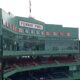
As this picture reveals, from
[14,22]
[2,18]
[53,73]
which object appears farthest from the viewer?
[53,73]

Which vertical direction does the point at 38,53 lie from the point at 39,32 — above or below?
below

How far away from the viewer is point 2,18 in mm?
62688

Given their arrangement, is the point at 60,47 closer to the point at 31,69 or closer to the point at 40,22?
the point at 40,22

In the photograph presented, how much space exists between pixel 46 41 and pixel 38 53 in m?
11.6

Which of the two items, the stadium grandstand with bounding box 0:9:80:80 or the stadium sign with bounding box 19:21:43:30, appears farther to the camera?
the stadium sign with bounding box 19:21:43:30

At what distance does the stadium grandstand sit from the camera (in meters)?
67.8

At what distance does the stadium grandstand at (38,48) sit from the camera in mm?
67750

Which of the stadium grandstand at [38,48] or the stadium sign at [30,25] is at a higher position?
the stadium sign at [30,25]

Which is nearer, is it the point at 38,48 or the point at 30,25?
the point at 30,25

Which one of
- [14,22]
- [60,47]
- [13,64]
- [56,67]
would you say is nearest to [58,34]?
[60,47]

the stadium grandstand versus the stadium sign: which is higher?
the stadium sign

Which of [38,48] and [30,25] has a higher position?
[30,25]

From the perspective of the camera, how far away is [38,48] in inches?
3263

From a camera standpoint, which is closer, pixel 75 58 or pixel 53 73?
pixel 53 73
